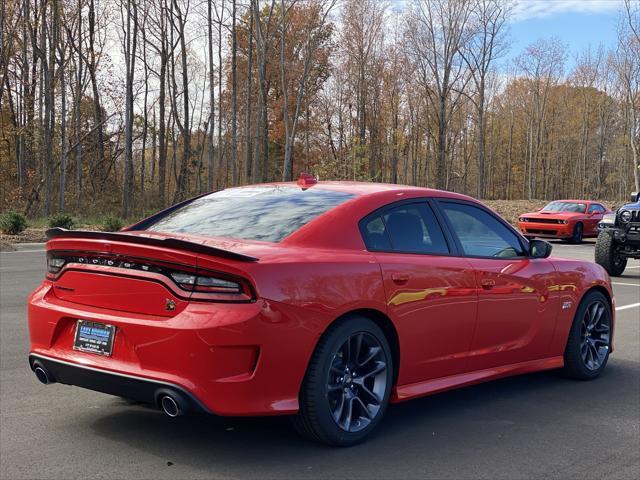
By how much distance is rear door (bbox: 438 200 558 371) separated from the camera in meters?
5.14

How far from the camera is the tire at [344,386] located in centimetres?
405

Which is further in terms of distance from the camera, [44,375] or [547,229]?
[547,229]

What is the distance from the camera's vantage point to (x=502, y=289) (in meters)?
5.27

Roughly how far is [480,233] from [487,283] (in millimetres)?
475

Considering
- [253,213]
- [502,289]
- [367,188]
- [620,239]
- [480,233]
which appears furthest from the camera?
[620,239]

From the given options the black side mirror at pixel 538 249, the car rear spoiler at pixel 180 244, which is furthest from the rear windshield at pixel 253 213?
the black side mirror at pixel 538 249

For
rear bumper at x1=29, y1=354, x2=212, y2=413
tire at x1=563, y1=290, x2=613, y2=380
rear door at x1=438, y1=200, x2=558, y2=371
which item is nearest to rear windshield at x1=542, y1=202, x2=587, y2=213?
tire at x1=563, y1=290, x2=613, y2=380

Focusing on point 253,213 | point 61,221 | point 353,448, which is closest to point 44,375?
point 253,213

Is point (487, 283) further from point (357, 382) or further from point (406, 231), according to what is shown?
point (357, 382)

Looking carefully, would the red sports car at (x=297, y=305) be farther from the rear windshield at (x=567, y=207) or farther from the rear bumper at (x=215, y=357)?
the rear windshield at (x=567, y=207)

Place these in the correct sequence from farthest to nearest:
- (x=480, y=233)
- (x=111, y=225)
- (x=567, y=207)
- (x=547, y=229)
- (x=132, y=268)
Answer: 1. (x=567, y=207)
2. (x=547, y=229)
3. (x=111, y=225)
4. (x=480, y=233)
5. (x=132, y=268)

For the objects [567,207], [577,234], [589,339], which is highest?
[567,207]

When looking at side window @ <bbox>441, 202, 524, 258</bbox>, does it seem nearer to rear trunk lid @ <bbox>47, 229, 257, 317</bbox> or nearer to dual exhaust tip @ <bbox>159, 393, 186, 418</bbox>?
rear trunk lid @ <bbox>47, 229, 257, 317</bbox>

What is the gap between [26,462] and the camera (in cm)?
394
